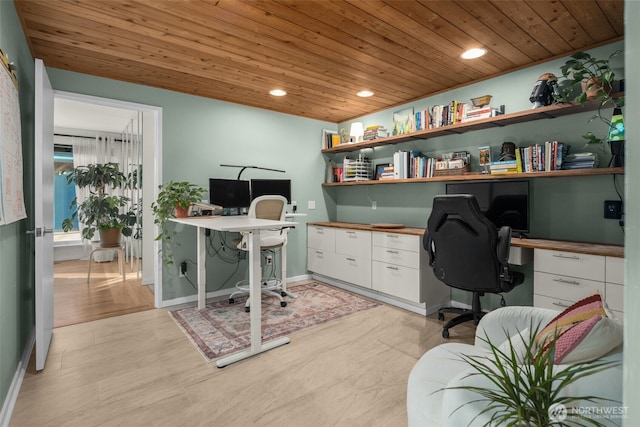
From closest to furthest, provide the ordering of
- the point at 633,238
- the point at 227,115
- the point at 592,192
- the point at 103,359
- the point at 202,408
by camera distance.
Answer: the point at 633,238
the point at 202,408
the point at 103,359
the point at 592,192
the point at 227,115

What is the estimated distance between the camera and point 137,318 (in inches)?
122

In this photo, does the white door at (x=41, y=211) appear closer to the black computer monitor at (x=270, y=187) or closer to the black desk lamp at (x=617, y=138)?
the black computer monitor at (x=270, y=187)

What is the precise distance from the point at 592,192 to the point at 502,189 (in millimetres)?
617

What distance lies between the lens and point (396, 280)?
11.0ft

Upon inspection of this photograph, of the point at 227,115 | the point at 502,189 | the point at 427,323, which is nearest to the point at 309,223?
the point at 227,115

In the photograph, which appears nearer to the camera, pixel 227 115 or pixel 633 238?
pixel 633 238

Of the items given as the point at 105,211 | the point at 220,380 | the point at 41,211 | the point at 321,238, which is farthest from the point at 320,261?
the point at 105,211

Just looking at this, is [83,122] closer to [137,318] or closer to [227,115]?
[227,115]

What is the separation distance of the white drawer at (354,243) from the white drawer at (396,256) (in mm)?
118

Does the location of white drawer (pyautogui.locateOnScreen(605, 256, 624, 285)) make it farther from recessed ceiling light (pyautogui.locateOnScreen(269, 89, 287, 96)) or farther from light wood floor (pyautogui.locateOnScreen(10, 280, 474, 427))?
recessed ceiling light (pyautogui.locateOnScreen(269, 89, 287, 96))

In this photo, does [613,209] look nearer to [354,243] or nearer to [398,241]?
[398,241]

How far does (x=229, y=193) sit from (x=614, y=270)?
3.40 m

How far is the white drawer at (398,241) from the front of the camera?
318 cm

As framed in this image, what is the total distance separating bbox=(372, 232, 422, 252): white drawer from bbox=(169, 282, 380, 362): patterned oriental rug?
67 cm
